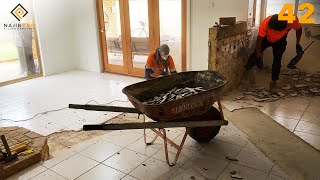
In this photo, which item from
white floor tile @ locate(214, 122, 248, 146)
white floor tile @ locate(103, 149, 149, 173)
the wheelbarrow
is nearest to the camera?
the wheelbarrow

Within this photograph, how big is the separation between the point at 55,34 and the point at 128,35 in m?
2.14

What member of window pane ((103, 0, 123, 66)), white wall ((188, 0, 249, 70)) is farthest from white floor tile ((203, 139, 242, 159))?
window pane ((103, 0, 123, 66))

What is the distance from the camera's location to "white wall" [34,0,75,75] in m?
6.80

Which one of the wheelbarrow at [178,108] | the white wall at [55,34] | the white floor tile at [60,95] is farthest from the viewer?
the white wall at [55,34]

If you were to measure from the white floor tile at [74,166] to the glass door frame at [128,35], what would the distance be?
329 centimetres

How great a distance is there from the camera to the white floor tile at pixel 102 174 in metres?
2.65

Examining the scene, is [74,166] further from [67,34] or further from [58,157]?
[67,34]

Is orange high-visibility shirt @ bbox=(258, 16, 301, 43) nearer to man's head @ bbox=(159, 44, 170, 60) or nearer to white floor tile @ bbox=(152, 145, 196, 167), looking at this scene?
man's head @ bbox=(159, 44, 170, 60)

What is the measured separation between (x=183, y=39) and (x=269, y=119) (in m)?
2.47

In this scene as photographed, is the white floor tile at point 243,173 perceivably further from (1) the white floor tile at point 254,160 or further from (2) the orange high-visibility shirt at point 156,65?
(2) the orange high-visibility shirt at point 156,65

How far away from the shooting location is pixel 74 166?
286cm

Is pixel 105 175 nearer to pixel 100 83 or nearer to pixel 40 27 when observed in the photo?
pixel 100 83

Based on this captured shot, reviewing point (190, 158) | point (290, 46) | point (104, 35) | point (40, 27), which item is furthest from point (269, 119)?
point (40, 27)

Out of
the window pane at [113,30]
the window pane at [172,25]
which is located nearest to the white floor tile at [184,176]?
the window pane at [172,25]
